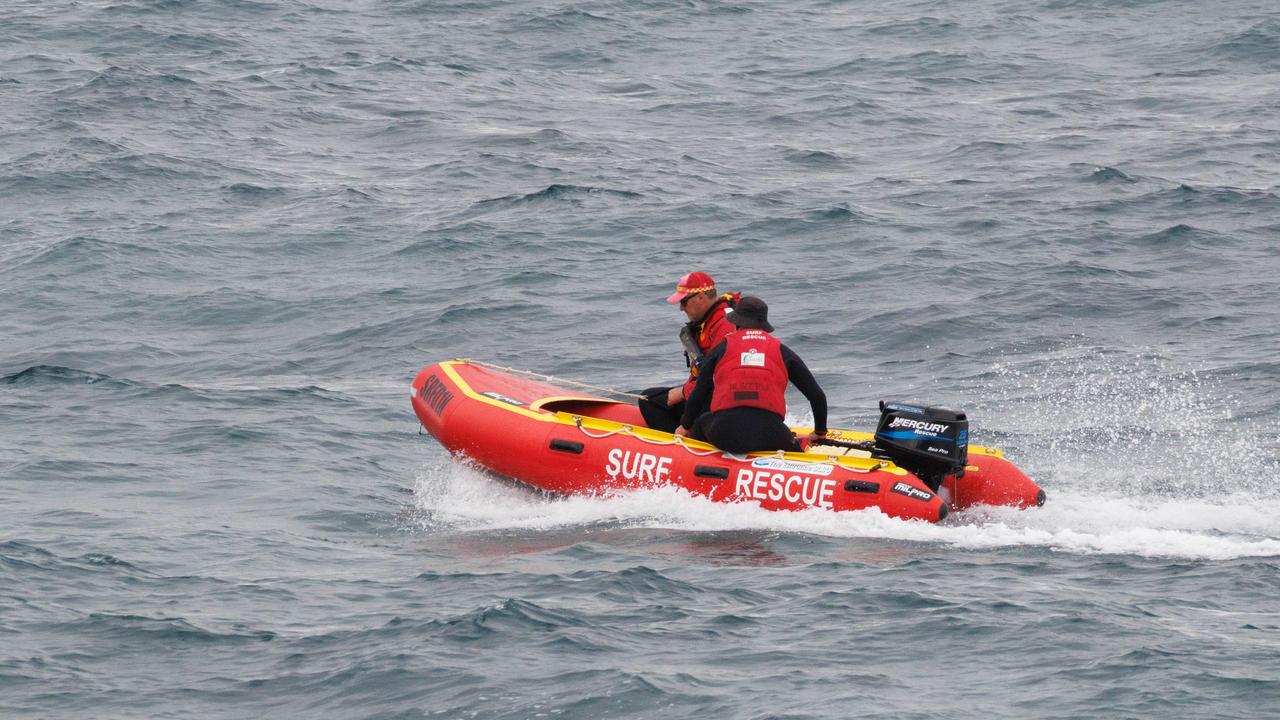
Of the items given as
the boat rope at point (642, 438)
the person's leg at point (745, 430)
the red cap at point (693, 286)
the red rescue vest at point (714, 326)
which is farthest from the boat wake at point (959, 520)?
the red cap at point (693, 286)

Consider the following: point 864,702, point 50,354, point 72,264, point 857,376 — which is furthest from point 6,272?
point 864,702

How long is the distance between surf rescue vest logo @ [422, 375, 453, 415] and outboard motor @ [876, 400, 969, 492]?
2.89 meters

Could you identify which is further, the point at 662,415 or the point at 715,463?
the point at 662,415

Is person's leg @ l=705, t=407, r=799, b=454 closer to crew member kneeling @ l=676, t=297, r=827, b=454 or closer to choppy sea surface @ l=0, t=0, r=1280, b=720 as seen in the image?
crew member kneeling @ l=676, t=297, r=827, b=454

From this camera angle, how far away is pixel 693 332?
10320 millimetres

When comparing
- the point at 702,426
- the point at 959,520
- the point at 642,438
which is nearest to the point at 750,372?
the point at 702,426

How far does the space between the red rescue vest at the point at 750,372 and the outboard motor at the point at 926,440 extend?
2.20 ft

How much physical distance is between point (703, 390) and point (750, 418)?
0.33 meters

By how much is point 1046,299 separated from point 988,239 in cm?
219

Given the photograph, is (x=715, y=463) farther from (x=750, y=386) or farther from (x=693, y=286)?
(x=693, y=286)

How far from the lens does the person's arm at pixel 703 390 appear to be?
32.1 feet

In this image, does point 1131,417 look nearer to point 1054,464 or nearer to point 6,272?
point 1054,464

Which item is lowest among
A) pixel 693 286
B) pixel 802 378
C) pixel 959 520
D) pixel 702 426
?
pixel 959 520

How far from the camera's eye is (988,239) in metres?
16.8
